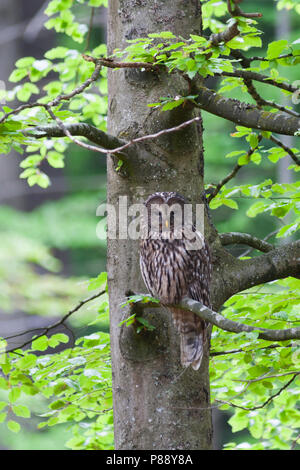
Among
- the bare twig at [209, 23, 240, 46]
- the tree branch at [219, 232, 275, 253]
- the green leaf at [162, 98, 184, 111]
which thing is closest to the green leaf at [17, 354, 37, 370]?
the tree branch at [219, 232, 275, 253]

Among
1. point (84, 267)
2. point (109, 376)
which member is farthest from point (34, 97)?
point (109, 376)

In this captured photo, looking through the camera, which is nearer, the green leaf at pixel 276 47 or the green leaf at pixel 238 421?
the green leaf at pixel 276 47

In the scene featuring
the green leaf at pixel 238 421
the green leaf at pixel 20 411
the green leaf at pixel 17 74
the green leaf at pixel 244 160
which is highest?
the green leaf at pixel 17 74

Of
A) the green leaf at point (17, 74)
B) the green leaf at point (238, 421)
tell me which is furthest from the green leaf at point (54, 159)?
the green leaf at point (238, 421)

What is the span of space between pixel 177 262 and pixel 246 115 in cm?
65

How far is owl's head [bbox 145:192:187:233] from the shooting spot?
2.40m

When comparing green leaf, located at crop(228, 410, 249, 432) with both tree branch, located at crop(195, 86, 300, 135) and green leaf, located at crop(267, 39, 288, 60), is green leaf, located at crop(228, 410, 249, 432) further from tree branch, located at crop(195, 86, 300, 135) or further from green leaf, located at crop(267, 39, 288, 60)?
green leaf, located at crop(267, 39, 288, 60)

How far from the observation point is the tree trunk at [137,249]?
228 cm

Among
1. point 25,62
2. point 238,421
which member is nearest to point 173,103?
point 25,62

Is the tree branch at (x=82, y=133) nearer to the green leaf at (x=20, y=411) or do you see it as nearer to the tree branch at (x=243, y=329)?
the tree branch at (x=243, y=329)

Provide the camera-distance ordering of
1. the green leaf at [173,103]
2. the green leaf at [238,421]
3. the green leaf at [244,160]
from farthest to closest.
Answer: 1. the green leaf at [238,421]
2. the green leaf at [244,160]
3. the green leaf at [173,103]

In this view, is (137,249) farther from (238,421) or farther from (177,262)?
(238,421)

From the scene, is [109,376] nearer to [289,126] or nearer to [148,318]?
[148,318]

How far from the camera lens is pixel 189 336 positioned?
236 centimetres
